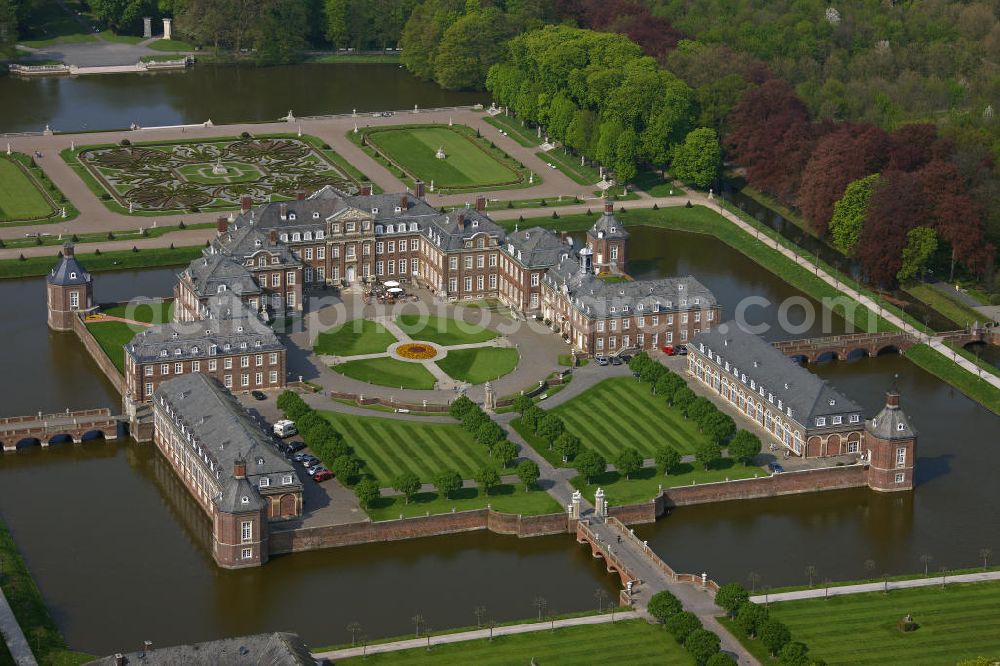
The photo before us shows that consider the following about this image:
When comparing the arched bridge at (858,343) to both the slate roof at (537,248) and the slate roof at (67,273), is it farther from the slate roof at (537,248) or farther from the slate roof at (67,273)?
the slate roof at (67,273)

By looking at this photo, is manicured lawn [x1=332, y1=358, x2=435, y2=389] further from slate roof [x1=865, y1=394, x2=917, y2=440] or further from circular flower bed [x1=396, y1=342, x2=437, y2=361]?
slate roof [x1=865, y1=394, x2=917, y2=440]

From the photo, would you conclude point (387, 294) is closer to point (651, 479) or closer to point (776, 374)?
point (776, 374)

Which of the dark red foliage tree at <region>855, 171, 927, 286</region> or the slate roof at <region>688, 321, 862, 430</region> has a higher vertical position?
the dark red foliage tree at <region>855, 171, 927, 286</region>

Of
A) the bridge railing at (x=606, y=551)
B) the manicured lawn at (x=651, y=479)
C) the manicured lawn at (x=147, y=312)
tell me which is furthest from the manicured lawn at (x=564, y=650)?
the manicured lawn at (x=147, y=312)

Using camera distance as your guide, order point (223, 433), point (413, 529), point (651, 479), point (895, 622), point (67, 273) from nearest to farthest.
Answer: point (895, 622) < point (413, 529) < point (223, 433) < point (651, 479) < point (67, 273)

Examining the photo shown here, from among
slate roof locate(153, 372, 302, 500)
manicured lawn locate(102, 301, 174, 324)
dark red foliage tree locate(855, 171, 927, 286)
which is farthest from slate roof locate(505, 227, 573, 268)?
slate roof locate(153, 372, 302, 500)

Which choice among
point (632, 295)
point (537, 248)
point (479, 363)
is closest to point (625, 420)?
point (479, 363)
